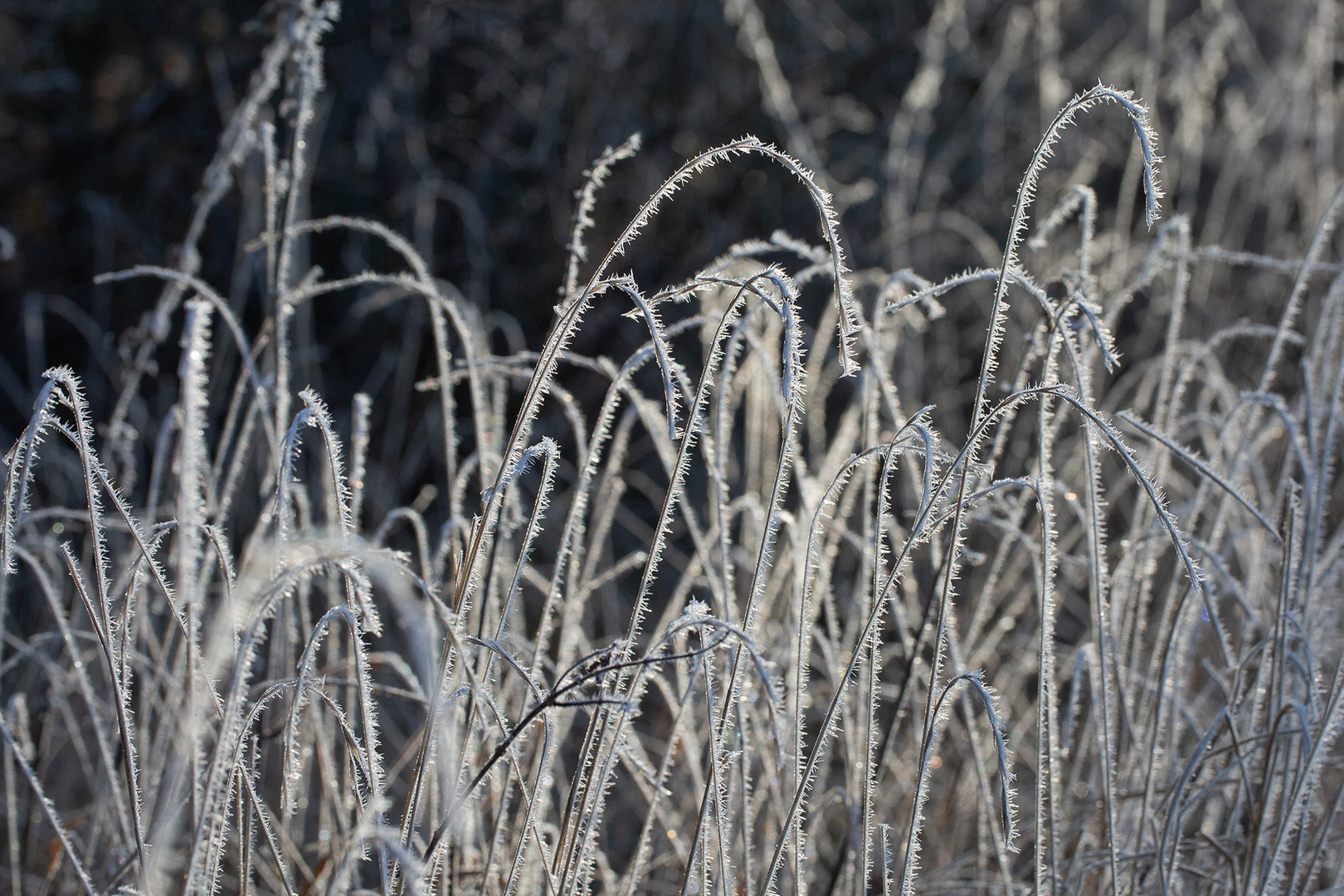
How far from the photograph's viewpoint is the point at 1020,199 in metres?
0.58

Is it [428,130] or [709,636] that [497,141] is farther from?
[709,636]

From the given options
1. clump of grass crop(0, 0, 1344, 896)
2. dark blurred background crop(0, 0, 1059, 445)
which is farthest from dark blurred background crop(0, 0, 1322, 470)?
clump of grass crop(0, 0, 1344, 896)

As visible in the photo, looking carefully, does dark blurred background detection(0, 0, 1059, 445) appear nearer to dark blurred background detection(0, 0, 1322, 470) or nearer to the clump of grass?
dark blurred background detection(0, 0, 1322, 470)

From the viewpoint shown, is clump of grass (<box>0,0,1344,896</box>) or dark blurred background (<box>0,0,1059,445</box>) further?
dark blurred background (<box>0,0,1059,445</box>)

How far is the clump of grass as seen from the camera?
0.57m

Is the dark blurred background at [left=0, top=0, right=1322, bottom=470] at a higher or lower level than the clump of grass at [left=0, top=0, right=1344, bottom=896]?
higher

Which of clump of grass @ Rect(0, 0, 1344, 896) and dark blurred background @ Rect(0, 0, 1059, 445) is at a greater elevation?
dark blurred background @ Rect(0, 0, 1059, 445)

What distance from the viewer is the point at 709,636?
2.13 ft

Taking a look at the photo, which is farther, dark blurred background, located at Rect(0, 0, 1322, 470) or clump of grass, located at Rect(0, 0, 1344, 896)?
dark blurred background, located at Rect(0, 0, 1322, 470)

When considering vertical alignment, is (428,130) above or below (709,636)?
above

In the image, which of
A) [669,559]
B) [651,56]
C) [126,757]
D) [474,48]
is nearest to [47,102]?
[474,48]

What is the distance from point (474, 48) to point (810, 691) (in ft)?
5.27

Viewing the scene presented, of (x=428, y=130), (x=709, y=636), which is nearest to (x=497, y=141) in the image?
(x=428, y=130)

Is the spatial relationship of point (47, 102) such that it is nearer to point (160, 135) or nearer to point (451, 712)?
point (160, 135)
